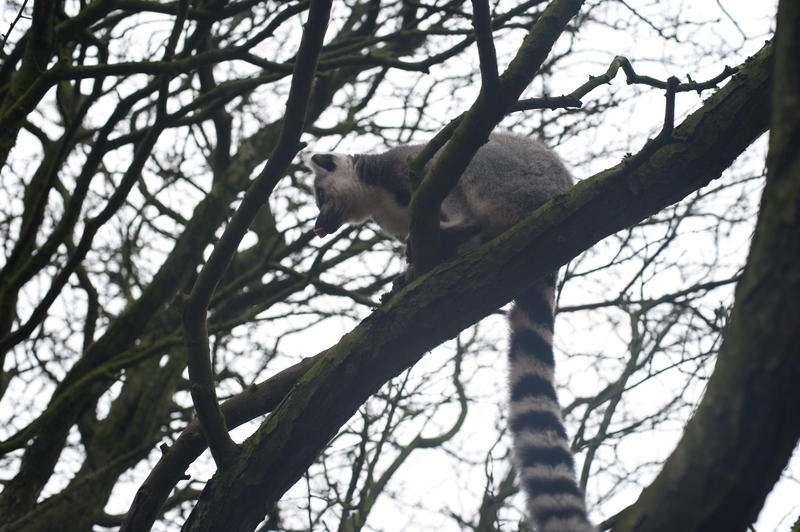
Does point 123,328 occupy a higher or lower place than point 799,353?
higher

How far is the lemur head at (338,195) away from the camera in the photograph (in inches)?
339

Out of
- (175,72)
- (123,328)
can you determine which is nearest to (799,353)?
(175,72)

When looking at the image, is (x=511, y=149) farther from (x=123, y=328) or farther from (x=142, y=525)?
(x=123, y=328)

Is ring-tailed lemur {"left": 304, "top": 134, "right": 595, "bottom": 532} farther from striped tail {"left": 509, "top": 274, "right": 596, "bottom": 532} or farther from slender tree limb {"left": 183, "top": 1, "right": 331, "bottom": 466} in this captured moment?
slender tree limb {"left": 183, "top": 1, "right": 331, "bottom": 466}

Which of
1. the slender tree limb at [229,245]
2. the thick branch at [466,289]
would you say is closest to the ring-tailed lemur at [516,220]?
the thick branch at [466,289]

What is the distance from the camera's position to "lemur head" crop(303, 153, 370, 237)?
8.60m

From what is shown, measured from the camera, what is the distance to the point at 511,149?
725cm

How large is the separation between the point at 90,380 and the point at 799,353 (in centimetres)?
695

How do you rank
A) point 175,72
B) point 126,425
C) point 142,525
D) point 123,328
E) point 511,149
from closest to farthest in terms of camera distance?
1. point 142,525
2. point 175,72
3. point 511,149
4. point 123,328
5. point 126,425

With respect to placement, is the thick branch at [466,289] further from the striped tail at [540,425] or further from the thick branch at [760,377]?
the thick branch at [760,377]

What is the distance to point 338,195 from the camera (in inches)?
343

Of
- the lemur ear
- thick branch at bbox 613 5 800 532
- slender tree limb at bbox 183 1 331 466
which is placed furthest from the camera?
the lemur ear

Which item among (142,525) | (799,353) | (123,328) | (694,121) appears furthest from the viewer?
(123,328)

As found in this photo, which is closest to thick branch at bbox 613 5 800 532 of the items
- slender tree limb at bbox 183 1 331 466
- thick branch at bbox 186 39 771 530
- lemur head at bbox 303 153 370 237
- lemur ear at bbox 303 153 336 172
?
thick branch at bbox 186 39 771 530
